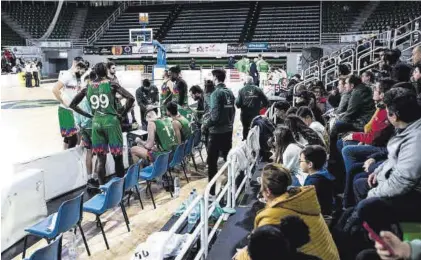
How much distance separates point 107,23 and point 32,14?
552cm

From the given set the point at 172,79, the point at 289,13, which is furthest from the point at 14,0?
the point at 172,79

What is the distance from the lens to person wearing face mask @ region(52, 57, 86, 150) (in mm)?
6211

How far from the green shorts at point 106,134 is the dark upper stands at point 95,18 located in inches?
1065

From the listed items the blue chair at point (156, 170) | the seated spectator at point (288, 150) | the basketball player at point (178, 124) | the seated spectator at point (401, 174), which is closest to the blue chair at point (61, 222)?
the blue chair at point (156, 170)

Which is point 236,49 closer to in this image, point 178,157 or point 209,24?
point 209,24

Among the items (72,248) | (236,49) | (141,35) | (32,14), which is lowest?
(72,248)

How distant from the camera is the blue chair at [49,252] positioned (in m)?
2.74

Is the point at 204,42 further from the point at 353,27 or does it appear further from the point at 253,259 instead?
the point at 253,259

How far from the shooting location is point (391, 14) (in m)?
24.6

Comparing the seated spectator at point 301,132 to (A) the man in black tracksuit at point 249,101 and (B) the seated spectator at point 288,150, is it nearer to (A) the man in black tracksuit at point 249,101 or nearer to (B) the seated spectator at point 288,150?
(B) the seated spectator at point 288,150

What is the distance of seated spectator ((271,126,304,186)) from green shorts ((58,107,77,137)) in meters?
3.64

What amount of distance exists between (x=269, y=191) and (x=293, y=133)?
1685mm

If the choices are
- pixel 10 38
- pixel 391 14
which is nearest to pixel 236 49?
pixel 391 14

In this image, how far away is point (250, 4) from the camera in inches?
1173
